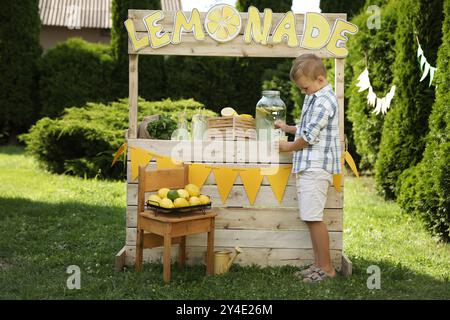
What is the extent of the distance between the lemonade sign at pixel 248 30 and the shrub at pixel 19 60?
868cm

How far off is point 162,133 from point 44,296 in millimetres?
1587

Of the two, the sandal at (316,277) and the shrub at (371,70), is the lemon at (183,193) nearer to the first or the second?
the sandal at (316,277)

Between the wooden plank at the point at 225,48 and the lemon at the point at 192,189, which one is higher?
the wooden plank at the point at 225,48

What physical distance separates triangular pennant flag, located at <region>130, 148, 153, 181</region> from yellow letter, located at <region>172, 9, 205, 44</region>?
2.83ft

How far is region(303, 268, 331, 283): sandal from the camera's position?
13.9ft

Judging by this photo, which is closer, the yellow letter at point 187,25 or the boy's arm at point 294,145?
the boy's arm at point 294,145

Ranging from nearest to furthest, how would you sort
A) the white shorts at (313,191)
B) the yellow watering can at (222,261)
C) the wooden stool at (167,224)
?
the wooden stool at (167,224) → the white shorts at (313,191) → the yellow watering can at (222,261)

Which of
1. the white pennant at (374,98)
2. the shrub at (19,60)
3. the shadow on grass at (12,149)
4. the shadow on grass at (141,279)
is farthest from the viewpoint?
the shrub at (19,60)

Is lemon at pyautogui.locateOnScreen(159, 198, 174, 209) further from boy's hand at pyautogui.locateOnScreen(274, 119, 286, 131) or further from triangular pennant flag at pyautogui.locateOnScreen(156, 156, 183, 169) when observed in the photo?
boy's hand at pyautogui.locateOnScreen(274, 119, 286, 131)

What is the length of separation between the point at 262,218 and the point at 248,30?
4.65ft

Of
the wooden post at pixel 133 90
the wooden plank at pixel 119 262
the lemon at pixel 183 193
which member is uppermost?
the wooden post at pixel 133 90

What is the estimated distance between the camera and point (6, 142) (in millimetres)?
13141

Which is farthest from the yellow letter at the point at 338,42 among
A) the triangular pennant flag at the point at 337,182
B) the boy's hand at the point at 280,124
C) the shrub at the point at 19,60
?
the shrub at the point at 19,60

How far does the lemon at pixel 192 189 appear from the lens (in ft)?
14.1
